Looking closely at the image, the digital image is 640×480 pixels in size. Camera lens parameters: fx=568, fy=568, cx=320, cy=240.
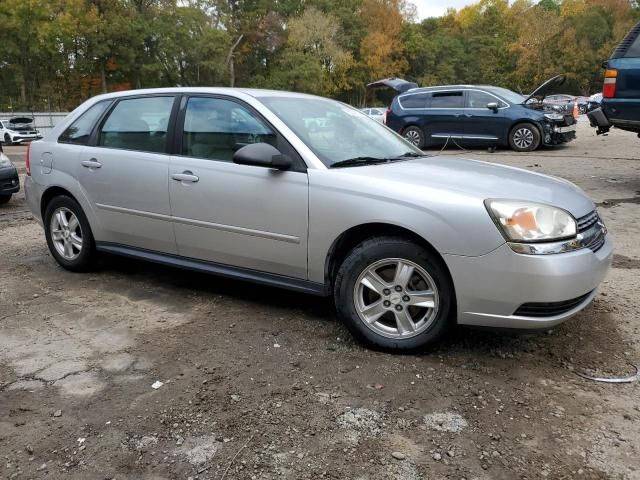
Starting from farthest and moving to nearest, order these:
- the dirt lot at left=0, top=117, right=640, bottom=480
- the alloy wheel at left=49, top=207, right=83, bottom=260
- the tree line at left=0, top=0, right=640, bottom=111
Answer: the tree line at left=0, top=0, right=640, bottom=111, the alloy wheel at left=49, top=207, right=83, bottom=260, the dirt lot at left=0, top=117, right=640, bottom=480

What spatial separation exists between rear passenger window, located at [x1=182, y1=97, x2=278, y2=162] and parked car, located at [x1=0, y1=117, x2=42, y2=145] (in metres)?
27.0

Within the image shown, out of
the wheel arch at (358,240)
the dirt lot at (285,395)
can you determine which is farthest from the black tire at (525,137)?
the wheel arch at (358,240)

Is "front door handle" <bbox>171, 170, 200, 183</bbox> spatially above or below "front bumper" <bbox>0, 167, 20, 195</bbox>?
above

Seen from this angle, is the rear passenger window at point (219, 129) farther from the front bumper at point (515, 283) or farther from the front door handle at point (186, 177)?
the front bumper at point (515, 283)

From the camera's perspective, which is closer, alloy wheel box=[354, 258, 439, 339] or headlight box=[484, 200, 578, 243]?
headlight box=[484, 200, 578, 243]

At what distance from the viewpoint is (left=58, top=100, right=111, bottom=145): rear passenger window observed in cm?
486

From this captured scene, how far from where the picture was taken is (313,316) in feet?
13.1

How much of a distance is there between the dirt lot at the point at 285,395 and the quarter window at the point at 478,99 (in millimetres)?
10754

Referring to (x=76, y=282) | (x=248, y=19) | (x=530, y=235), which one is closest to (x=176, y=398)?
(x=530, y=235)

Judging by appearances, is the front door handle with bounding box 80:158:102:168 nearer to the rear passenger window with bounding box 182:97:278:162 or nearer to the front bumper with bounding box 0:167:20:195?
the rear passenger window with bounding box 182:97:278:162

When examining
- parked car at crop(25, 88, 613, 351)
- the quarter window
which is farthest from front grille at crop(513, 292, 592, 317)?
the quarter window

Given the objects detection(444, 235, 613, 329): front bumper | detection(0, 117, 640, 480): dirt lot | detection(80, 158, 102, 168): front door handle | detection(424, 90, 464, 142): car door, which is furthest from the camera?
detection(424, 90, 464, 142): car door

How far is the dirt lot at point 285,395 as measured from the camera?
2.38 metres

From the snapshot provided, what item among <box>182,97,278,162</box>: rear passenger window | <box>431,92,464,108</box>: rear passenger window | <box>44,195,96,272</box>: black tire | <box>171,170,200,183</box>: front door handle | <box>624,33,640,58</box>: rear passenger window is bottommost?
<box>44,195,96,272</box>: black tire
